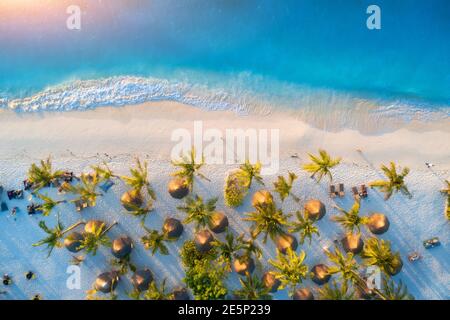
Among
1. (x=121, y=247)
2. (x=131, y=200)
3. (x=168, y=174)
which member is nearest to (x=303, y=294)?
(x=168, y=174)

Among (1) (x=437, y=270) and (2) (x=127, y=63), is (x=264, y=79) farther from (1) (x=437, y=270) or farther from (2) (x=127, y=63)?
(1) (x=437, y=270)

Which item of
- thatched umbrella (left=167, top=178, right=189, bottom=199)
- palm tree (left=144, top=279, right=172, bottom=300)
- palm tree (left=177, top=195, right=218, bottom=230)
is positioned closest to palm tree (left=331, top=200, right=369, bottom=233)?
palm tree (left=177, top=195, right=218, bottom=230)

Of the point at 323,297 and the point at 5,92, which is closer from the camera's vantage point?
the point at 323,297

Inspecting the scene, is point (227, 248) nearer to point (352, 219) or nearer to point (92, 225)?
point (352, 219)

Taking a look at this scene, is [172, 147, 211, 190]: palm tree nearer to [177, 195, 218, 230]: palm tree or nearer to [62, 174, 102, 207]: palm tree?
[177, 195, 218, 230]: palm tree

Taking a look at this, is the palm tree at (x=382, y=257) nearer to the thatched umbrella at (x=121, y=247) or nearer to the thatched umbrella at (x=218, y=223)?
the thatched umbrella at (x=218, y=223)

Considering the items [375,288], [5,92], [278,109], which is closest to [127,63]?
[5,92]

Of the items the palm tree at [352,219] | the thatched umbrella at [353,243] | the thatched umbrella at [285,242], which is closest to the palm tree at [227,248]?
the thatched umbrella at [285,242]
